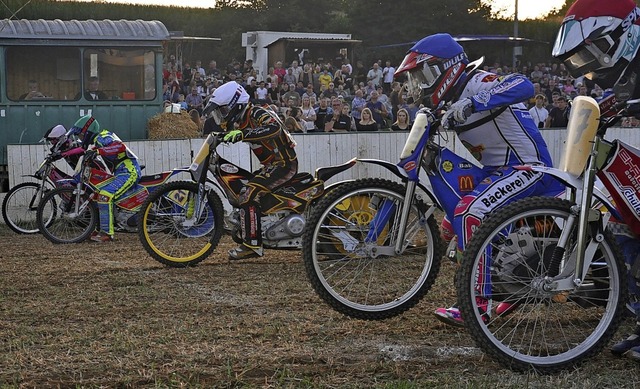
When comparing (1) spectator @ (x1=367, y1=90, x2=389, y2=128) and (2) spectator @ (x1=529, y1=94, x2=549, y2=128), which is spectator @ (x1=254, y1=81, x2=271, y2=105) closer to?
(1) spectator @ (x1=367, y1=90, x2=389, y2=128)

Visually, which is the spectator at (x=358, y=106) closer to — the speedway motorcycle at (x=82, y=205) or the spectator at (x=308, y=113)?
the spectator at (x=308, y=113)

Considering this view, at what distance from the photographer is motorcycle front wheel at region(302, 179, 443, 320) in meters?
6.15

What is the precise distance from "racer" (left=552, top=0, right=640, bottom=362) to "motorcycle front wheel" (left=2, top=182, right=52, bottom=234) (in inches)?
410

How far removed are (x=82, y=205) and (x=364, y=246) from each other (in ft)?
24.6

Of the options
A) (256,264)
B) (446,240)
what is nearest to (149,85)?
(256,264)

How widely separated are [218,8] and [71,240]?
103 ft

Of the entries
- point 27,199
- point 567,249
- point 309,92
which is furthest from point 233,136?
point 309,92

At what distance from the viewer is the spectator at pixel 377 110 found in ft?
66.3

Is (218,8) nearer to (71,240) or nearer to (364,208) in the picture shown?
(71,240)

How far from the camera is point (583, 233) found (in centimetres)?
483

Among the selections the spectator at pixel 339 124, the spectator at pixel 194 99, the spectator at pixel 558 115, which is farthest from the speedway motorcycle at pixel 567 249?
the spectator at pixel 194 99

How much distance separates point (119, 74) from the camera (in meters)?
18.5

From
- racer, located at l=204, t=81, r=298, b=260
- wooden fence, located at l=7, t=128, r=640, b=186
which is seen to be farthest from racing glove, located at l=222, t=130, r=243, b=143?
wooden fence, located at l=7, t=128, r=640, b=186

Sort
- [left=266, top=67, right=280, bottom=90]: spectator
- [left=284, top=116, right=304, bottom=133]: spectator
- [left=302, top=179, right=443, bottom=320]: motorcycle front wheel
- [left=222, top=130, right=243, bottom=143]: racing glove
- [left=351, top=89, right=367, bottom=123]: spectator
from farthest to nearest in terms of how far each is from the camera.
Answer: [left=266, top=67, right=280, bottom=90]: spectator < [left=351, top=89, right=367, bottom=123]: spectator < [left=284, top=116, right=304, bottom=133]: spectator < [left=222, top=130, right=243, bottom=143]: racing glove < [left=302, top=179, right=443, bottom=320]: motorcycle front wheel
